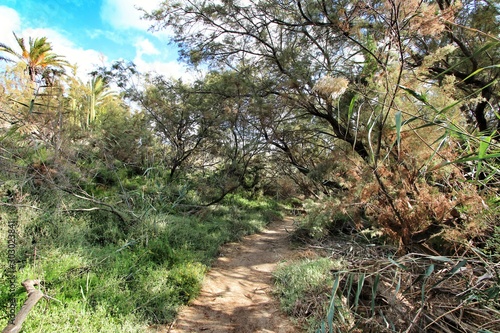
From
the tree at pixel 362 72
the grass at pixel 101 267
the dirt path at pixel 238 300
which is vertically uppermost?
the tree at pixel 362 72

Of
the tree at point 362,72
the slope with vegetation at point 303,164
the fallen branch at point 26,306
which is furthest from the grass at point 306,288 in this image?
the fallen branch at point 26,306

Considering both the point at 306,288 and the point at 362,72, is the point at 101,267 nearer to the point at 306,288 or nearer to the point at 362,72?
the point at 306,288

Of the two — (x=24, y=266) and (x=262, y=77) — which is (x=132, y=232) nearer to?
(x=24, y=266)

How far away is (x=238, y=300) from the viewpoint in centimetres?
371

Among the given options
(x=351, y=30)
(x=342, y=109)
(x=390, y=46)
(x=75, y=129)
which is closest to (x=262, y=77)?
(x=342, y=109)

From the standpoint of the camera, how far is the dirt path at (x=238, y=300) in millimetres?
3070

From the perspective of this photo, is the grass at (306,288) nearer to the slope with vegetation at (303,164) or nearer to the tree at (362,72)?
the slope with vegetation at (303,164)

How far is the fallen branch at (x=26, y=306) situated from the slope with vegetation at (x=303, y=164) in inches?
6.2

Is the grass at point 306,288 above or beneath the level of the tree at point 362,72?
beneath

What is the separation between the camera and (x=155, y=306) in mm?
3152

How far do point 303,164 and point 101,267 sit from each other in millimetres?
6614

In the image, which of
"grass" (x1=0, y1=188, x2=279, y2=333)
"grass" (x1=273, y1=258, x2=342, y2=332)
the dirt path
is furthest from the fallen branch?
"grass" (x1=273, y1=258, x2=342, y2=332)

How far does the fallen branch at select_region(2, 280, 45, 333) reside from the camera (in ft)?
6.17

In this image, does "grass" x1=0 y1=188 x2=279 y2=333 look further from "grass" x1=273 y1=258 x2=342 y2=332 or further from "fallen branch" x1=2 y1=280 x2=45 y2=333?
"grass" x1=273 y1=258 x2=342 y2=332
